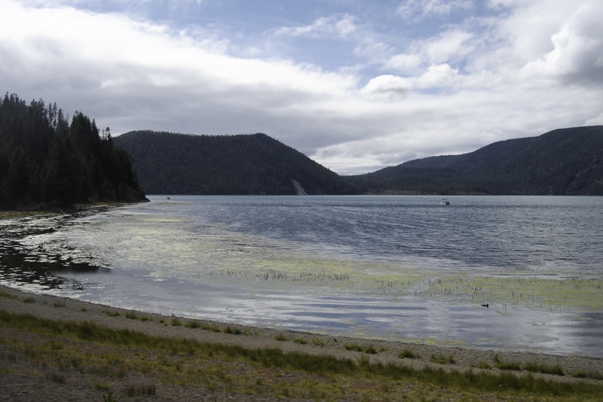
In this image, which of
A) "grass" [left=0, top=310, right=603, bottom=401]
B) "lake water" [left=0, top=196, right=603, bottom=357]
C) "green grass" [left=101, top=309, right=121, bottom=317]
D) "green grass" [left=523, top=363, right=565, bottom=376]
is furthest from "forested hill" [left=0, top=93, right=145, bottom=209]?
"green grass" [left=523, top=363, right=565, bottom=376]

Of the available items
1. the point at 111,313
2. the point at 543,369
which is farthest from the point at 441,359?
the point at 111,313

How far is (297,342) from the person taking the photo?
18031 millimetres

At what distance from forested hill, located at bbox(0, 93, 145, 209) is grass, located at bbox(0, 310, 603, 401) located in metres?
102

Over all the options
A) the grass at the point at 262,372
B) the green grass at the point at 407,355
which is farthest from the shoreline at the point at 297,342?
the grass at the point at 262,372

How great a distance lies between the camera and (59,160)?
377 feet

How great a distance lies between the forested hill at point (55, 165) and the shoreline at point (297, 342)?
94.7m

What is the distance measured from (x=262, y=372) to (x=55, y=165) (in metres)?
113

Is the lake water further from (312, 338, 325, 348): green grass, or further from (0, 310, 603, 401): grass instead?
(0, 310, 603, 401): grass

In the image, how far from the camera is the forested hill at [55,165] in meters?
107

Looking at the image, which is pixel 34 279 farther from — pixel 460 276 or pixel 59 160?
pixel 59 160

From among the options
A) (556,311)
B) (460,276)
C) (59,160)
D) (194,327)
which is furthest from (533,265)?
(59,160)

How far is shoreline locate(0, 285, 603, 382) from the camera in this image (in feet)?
52.7

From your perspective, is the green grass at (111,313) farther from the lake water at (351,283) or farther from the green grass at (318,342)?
the green grass at (318,342)

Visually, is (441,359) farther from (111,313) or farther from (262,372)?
(111,313)
